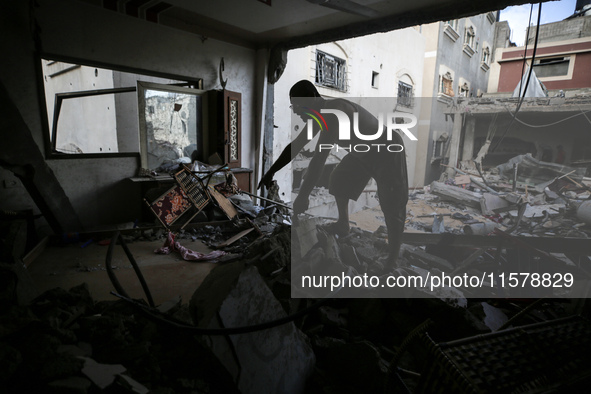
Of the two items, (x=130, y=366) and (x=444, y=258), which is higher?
(x=130, y=366)

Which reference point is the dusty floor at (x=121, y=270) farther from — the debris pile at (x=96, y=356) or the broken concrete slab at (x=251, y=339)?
the broken concrete slab at (x=251, y=339)

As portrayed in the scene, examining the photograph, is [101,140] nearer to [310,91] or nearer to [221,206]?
[221,206]

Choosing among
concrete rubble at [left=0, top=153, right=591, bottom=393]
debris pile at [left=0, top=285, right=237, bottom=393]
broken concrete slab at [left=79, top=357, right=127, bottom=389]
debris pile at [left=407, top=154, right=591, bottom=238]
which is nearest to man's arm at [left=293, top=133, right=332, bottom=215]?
concrete rubble at [left=0, top=153, right=591, bottom=393]

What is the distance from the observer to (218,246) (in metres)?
4.56

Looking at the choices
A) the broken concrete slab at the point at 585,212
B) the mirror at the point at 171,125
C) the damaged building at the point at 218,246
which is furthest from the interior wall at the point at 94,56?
the broken concrete slab at the point at 585,212

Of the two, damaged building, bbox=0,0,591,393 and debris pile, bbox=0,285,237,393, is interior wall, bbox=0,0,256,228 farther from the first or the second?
debris pile, bbox=0,285,237,393

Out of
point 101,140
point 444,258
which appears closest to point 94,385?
point 444,258

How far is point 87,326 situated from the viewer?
187 centimetres

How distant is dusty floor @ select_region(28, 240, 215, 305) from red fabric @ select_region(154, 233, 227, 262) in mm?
73

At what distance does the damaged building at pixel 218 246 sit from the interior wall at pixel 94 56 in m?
0.02

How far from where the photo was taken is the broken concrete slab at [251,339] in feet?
5.44

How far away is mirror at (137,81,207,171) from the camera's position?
19.1 ft

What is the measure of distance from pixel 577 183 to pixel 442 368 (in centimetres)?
1330

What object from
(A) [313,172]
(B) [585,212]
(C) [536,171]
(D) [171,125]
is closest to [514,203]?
(B) [585,212]
